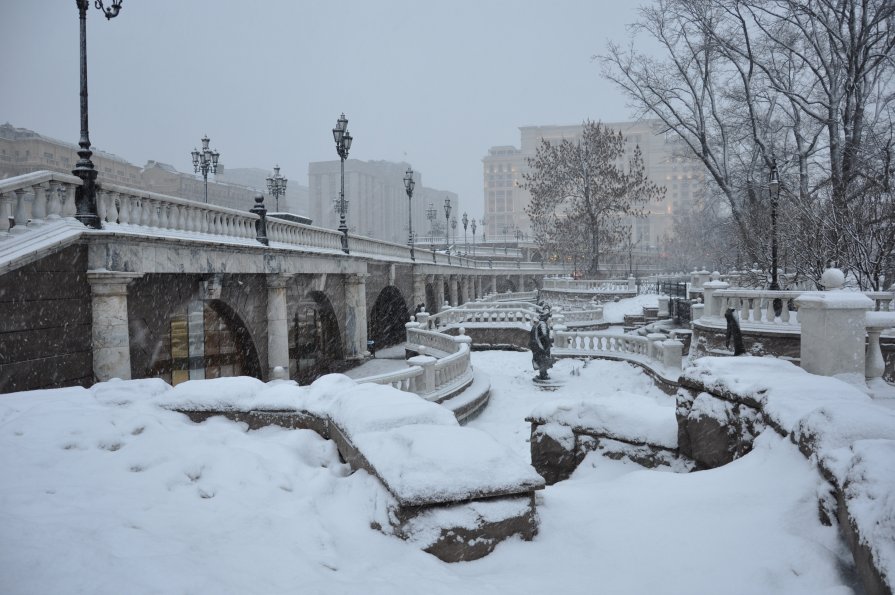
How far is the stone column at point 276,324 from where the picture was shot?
13.6 metres

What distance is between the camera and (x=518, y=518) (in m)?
3.02

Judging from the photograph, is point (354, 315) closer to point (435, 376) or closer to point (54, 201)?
point (435, 376)

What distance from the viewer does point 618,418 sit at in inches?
196

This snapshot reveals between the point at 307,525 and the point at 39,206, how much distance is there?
7.09m

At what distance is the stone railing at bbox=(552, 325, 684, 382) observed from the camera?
1565cm

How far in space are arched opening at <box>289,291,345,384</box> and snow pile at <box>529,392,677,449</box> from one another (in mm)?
13112

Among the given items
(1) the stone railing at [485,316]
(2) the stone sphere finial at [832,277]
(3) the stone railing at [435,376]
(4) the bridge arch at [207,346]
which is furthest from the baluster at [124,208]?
(1) the stone railing at [485,316]

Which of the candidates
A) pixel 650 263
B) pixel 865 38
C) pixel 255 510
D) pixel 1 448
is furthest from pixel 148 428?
pixel 650 263

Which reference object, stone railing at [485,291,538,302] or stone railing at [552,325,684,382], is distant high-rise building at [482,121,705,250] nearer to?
stone railing at [485,291,538,302]

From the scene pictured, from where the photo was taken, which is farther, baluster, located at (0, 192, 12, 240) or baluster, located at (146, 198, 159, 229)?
baluster, located at (146, 198, 159, 229)

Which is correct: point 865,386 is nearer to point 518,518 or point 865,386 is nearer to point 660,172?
point 518,518

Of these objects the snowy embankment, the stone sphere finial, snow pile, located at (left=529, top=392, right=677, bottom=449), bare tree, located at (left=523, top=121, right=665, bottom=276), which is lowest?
snow pile, located at (left=529, top=392, right=677, bottom=449)

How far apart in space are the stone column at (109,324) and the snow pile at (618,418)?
6356mm

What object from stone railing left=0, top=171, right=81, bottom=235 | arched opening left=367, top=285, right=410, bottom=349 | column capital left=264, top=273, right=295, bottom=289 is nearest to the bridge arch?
column capital left=264, top=273, right=295, bottom=289
